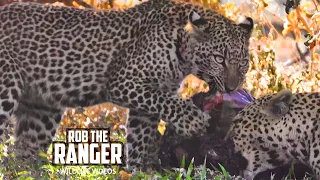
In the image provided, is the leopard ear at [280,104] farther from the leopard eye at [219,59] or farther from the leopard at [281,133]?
the leopard eye at [219,59]

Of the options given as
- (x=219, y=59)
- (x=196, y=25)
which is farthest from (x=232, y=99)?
(x=196, y=25)

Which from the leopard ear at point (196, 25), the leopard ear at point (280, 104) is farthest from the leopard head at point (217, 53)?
the leopard ear at point (280, 104)

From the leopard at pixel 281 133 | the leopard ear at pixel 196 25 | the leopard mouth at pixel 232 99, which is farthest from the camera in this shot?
the leopard mouth at pixel 232 99

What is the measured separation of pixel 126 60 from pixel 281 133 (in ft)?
3.96

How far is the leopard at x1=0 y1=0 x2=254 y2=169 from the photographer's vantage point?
694 cm

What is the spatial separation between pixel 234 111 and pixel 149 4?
96 centimetres

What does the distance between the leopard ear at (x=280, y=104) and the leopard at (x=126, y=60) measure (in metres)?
0.37

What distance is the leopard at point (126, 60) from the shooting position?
6.94 m

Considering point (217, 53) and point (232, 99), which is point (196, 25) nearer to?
point (217, 53)

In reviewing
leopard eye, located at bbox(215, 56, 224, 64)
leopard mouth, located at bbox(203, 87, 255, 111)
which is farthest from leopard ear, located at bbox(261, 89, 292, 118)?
leopard mouth, located at bbox(203, 87, 255, 111)

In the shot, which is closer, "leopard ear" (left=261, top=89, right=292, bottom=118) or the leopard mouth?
"leopard ear" (left=261, top=89, right=292, bottom=118)

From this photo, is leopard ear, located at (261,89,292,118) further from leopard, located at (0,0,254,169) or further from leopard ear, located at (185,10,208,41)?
leopard ear, located at (185,10,208,41)

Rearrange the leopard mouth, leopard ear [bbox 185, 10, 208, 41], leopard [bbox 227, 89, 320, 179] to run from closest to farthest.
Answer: leopard [bbox 227, 89, 320, 179] → leopard ear [bbox 185, 10, 208, 41] → the leopard mouth

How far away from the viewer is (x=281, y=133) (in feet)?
21.6
